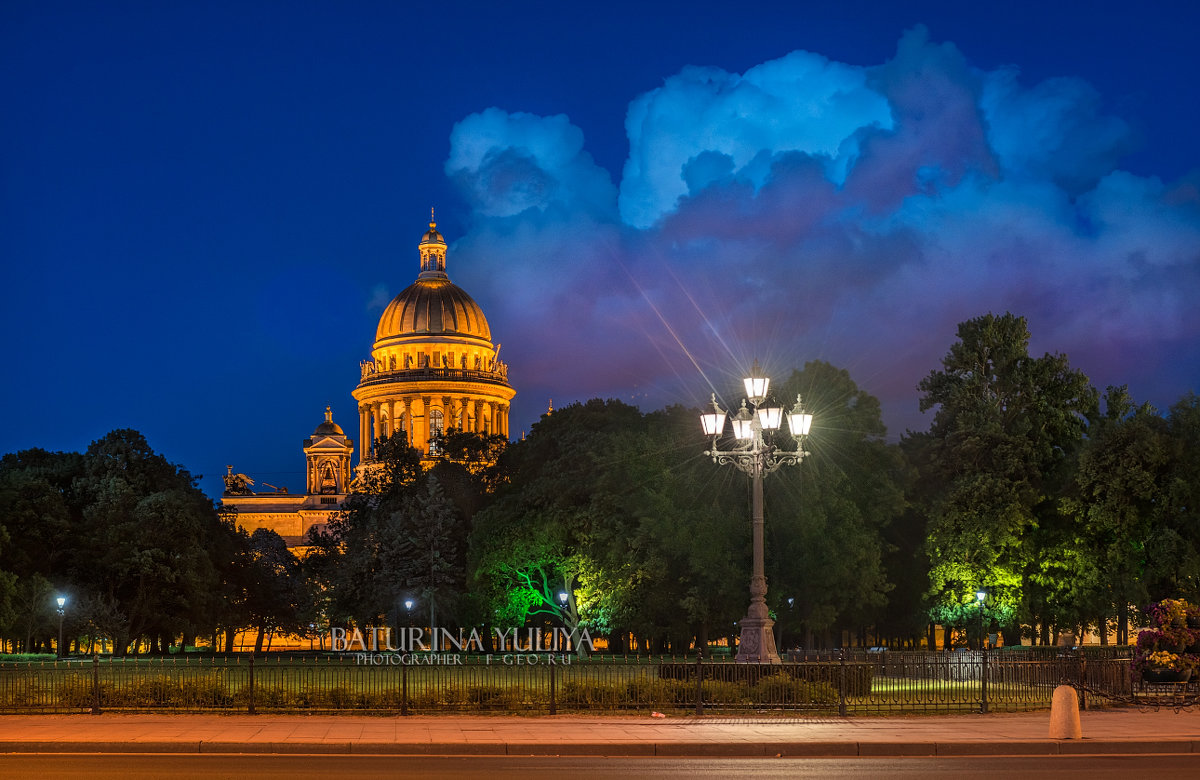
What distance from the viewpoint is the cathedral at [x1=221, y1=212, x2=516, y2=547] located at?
488 feet

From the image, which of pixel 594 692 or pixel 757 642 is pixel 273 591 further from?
pixel 594 692

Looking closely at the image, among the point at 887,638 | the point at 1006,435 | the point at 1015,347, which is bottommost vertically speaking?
the point at 887,638

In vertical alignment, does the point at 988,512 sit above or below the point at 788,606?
above

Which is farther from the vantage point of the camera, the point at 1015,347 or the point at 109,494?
the point at 109,494

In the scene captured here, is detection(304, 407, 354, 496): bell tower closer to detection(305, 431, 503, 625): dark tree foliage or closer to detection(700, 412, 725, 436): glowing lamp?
detection(305, 431, 503, 625): dark tree foliage

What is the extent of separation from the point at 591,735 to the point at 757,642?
24.6 ft

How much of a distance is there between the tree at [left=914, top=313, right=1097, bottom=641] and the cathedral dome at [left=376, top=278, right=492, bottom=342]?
99076mm

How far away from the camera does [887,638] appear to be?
3597 inches

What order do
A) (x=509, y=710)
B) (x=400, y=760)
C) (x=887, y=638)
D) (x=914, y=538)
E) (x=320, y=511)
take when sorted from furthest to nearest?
(x=320, y=511), (x=887, y=638), (x=914, y=538), (x=509, y=710), (x=400, y=760)

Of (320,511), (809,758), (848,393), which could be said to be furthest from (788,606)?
(320,511)

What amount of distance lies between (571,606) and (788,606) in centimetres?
1019

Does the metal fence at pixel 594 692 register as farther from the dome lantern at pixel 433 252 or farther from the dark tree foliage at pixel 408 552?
the dome lantern at pixel 433 252

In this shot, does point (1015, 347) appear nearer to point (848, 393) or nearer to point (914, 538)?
point (848, 393)

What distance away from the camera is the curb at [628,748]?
72.0ft
